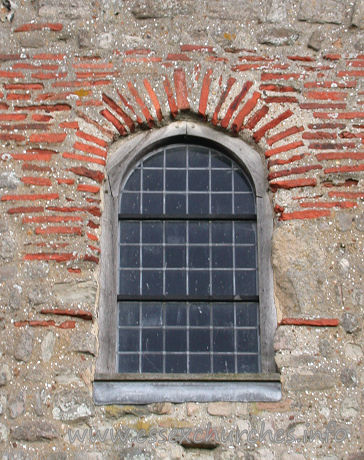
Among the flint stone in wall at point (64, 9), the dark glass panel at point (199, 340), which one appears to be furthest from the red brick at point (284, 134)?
the flint stone in wall at point (64, 9)

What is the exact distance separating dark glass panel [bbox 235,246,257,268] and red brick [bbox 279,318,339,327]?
54 centimetres

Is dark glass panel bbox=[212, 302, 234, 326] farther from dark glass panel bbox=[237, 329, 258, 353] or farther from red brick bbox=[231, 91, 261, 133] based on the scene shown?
red brick bbox=[231, 91, 261, 133]

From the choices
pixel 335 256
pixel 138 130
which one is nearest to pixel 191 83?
pixel 138 130

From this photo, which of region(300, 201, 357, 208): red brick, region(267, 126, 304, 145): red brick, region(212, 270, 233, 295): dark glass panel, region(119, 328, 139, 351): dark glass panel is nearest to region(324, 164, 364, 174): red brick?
region(300, 201, 357, 208): red brick

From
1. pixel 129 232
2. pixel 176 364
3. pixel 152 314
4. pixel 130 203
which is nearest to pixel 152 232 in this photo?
pixel 129 232

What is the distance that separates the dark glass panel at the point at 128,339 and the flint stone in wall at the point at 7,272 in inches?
31.1

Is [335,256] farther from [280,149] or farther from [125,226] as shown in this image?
[125,226]

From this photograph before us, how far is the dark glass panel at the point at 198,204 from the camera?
25.7ft

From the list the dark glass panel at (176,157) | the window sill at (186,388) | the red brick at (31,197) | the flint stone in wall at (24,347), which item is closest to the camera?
the window sill at (186,388)

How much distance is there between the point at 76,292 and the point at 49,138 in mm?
1149

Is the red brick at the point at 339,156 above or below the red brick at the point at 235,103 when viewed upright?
below

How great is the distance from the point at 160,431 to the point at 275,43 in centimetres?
291

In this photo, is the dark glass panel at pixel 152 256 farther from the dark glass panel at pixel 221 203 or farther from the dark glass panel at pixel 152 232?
the dark glass panel at pixel 221 203

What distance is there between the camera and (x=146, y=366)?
24.4ft
